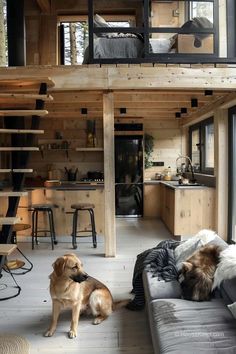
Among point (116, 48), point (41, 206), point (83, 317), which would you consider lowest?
point (83, 317)

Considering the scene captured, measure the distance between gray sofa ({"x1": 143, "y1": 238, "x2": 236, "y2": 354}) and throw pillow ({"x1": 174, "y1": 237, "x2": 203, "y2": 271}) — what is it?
0.85ft

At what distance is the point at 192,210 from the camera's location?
17.4 feet

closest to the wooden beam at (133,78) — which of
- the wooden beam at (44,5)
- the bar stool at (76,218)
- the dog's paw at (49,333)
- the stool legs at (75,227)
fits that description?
the bar stool at (76,218)

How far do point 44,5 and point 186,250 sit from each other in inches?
242

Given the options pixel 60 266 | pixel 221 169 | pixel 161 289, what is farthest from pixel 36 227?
pixel 161 289

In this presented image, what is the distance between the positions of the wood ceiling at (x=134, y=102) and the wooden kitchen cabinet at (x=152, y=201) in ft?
5.29

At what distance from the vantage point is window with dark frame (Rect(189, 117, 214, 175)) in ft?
20.3

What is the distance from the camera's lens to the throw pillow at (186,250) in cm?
271

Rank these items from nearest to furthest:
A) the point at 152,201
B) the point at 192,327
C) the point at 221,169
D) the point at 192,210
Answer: the point at 192,327, the point at 221,169, the point at 192,210, the point at 152,201

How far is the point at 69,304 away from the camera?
8.18 feet

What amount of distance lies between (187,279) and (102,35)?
3.38 meters

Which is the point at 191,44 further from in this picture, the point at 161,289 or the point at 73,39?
the point at 73,39

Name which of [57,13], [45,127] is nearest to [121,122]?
[45,127]

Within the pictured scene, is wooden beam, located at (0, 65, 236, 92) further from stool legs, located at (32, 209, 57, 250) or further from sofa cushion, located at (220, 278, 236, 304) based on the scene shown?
sofa cushion, located at (220, 278, 236, 304)
